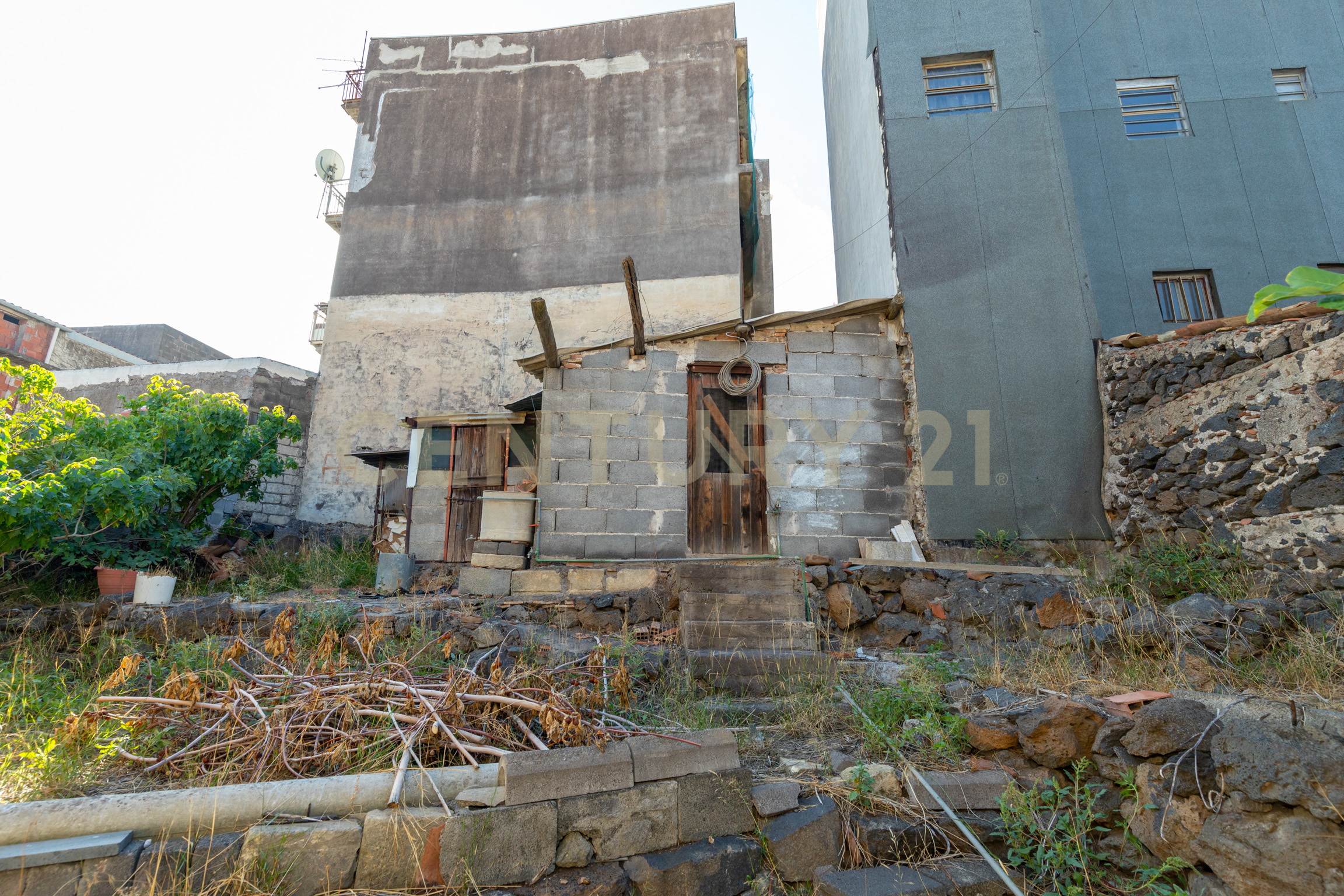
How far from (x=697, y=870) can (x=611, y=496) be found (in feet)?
13.9

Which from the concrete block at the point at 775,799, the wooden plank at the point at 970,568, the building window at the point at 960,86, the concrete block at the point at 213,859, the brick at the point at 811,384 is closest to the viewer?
the concrete block at the point at 213,859

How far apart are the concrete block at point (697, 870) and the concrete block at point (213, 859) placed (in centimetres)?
163

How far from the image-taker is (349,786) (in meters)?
3.01

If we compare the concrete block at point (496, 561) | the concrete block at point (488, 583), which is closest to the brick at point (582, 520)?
the concrete block at point (496, 561)

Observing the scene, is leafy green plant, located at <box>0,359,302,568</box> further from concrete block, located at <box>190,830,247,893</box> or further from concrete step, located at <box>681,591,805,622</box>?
concrete step, located at <box>681,591,805,622</box>

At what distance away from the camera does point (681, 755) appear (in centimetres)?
327

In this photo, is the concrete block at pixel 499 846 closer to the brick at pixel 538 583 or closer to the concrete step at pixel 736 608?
the concrete step at pixel 736 608

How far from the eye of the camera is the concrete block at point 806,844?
302cm

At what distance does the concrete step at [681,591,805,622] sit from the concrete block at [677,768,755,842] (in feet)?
8.27

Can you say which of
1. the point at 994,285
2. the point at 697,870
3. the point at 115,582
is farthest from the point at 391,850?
the point at 994,285

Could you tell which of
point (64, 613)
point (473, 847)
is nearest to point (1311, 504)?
point (473, 847)

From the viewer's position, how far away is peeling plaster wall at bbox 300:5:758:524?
11.6m

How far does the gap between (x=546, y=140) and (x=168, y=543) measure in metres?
9.00

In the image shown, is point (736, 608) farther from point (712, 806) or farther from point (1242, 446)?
point (1242, 446)
